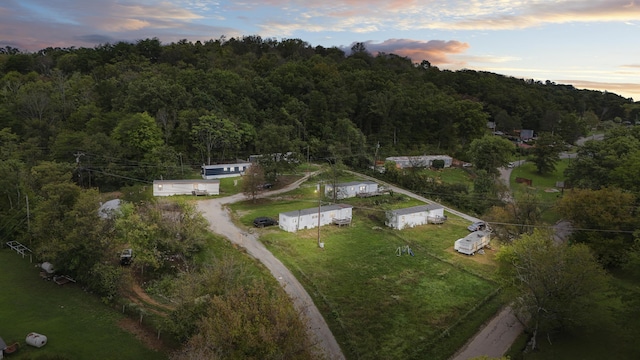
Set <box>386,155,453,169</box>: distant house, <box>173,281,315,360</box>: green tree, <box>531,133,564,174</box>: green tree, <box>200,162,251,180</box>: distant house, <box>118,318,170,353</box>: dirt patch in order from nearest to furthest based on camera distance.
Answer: <box>173,281,315,360</box>: green tree < <box>118,318,170,353</box>: dirt patch < <box>200,162,251,180</box>: distant house < <box>531,133,564,174</box>: green tree < <box>386,155,453,169</box>: distant house

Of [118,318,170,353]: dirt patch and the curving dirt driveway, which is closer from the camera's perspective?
the curving dirt driveway

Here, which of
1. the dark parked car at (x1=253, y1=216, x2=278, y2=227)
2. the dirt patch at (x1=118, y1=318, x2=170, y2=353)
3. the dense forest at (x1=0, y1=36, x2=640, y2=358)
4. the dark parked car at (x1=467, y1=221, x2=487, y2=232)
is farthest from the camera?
the dark parked car at (x1=467, y1=221, x2=487, y2=232)

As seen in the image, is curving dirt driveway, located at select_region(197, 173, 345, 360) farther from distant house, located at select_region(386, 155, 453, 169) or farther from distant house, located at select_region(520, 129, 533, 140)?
distant house, located at select_region(520, 129, 533, 140)

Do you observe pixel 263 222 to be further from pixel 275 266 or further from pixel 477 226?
pixel 477 226

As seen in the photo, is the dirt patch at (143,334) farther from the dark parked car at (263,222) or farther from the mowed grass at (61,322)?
the dark parked car at (263,222)

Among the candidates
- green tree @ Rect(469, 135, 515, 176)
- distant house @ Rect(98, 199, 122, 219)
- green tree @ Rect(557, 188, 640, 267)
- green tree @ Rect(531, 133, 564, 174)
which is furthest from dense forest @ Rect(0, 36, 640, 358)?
green tree @ Rect(531, 133, 564, 174)

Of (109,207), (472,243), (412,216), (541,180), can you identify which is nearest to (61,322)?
(109,207)

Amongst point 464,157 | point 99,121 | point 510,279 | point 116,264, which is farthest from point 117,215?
point 464,157
